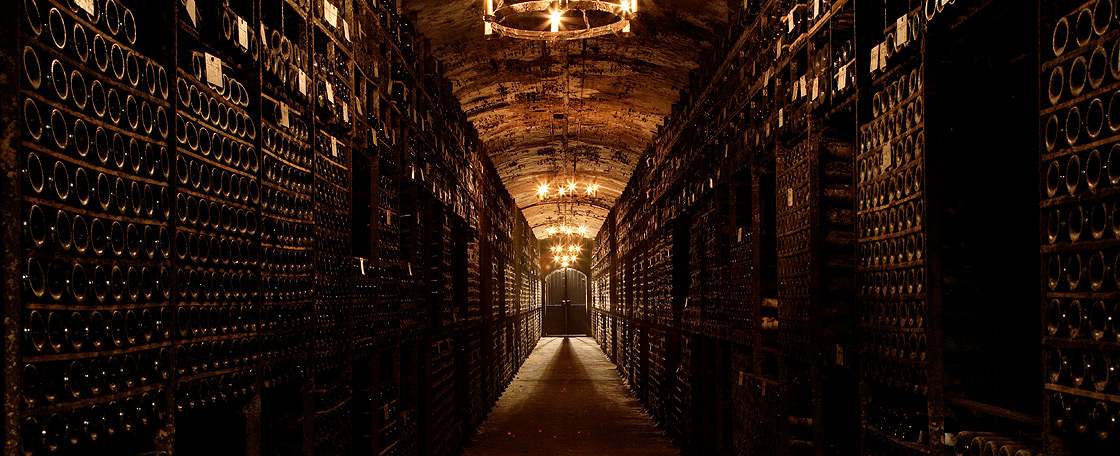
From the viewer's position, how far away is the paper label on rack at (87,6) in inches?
100

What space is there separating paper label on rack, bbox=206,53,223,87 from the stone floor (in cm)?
785

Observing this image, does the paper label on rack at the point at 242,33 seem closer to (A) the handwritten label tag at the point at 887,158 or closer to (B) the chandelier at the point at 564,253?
(A) the handwritten label tag at the point at 887,158

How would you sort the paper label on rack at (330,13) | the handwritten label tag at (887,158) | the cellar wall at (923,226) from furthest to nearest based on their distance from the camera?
the paper label on rack at (330,13)
the handwritten label tag at (887,158)
the cellar wall at (923,226)

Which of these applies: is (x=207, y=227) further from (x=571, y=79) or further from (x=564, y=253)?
(x=564, y=253)

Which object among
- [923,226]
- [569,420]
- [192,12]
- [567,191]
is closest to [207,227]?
[192,12]

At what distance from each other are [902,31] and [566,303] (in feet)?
123

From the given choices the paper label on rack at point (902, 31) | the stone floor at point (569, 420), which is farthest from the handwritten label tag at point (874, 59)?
the stone floor at point (569, 420)

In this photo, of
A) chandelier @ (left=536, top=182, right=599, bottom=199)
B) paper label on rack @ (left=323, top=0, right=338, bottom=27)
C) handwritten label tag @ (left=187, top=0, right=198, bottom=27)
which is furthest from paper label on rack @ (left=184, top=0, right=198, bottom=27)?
chandelier @ (left=536, top=182, right=599, bottom=199)

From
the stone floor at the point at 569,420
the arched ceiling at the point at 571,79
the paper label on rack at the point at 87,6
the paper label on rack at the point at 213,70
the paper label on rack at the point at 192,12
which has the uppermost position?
the arched ceiling at the point at 571,79

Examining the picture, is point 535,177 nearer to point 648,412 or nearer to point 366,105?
point 648,412

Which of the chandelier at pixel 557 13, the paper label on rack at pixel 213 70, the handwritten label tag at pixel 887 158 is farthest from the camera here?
the chandelier at pixel 557 13

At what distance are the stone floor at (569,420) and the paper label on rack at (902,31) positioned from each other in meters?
7.61

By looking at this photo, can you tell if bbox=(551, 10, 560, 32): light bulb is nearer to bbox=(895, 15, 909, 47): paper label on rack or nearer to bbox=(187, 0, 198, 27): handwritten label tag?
bbox=(895, 15, 909, 47): paper label on rack

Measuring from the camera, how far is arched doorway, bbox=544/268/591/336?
41344 mm
